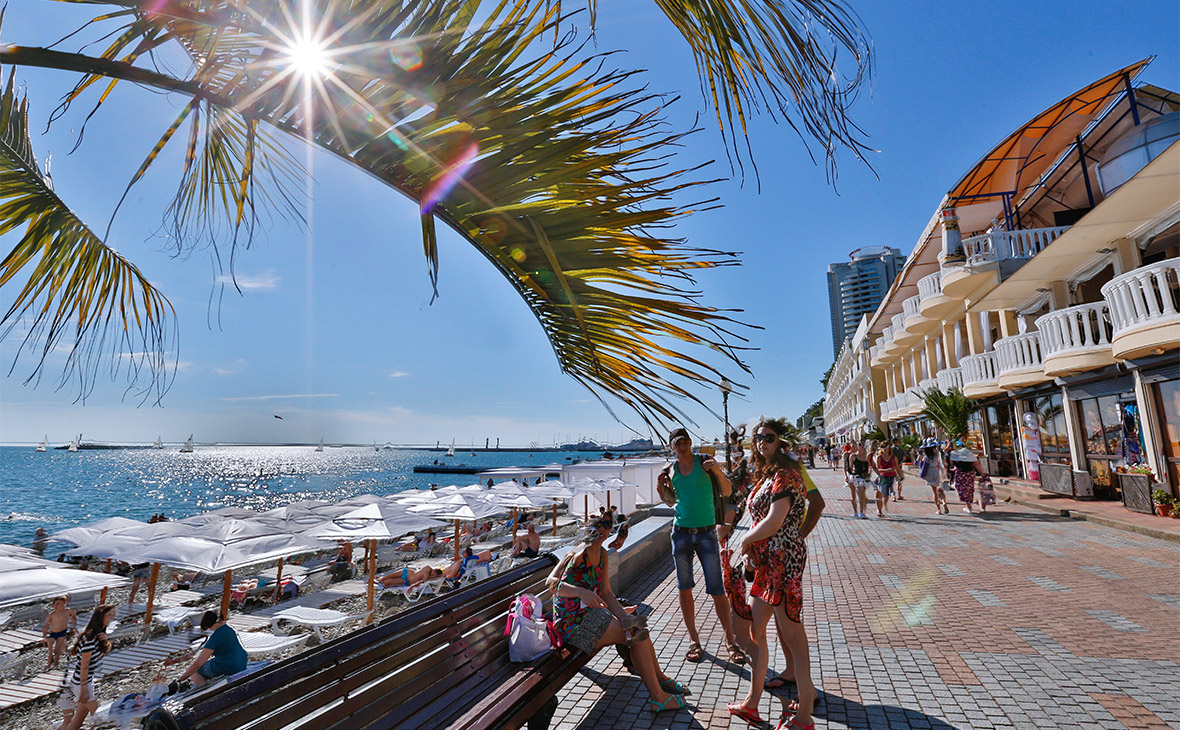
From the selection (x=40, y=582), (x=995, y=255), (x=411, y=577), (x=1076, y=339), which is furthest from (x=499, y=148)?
(x=995, y=255)

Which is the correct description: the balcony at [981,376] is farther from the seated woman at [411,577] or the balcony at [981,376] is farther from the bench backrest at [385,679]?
the bench backrest at [385,679]

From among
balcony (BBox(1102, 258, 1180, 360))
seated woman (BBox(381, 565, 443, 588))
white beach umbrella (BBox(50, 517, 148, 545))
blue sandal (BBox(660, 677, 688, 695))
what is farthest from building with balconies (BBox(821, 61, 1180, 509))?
white beach umbrella (BBox(50, 517, 148, 545))

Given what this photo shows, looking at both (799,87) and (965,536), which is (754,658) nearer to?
(799,87)

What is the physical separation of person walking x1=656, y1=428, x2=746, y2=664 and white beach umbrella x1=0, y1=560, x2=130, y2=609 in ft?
29.2

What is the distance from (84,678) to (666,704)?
296 inches

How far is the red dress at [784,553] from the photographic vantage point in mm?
3670

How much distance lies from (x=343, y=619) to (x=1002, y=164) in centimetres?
2520

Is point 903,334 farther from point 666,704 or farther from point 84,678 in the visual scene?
point 84,678

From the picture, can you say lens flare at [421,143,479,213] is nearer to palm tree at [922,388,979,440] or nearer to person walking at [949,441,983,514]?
person walking at [949,441,983,514]

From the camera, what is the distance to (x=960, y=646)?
4867 mm

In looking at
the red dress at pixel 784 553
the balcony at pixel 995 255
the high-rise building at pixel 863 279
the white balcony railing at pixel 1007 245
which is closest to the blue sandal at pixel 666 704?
the red dress at pixel 784 553

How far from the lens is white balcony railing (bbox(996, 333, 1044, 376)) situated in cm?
1625

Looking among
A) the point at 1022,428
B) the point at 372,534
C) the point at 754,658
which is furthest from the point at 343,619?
the point at 1022,428

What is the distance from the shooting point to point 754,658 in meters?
3.76
